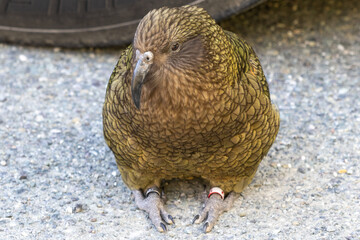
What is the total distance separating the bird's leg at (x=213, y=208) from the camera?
3803mm

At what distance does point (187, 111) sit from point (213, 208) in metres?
0.90

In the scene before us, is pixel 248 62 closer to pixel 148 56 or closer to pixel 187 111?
pixel 187 111

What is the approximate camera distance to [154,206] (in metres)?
3.89

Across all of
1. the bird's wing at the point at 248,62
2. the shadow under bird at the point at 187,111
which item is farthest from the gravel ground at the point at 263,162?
the bird's wing at the point at 248,62

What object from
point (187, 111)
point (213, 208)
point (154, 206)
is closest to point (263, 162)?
point (213, 208)

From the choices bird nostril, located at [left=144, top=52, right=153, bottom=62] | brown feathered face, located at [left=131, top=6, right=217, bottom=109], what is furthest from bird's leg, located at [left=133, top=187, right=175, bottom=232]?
bird nostril, located at [left=144, top=52, right=153, bottom=62]

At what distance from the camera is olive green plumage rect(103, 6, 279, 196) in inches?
123

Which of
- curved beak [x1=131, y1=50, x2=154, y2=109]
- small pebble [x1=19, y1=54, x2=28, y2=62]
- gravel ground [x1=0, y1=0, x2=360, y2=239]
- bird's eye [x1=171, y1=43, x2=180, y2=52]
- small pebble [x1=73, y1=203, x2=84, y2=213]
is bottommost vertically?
small pebble [x1=19, y1=54, x2=28, y2=62]

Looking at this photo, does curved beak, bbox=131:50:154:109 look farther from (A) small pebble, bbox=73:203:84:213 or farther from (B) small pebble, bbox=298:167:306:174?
(B) small pebble, bbox=298:167:306:174

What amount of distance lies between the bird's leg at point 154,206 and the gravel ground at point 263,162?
Result: 60 mm

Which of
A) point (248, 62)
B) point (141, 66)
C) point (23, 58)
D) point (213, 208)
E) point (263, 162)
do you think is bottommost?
point (23, 58)

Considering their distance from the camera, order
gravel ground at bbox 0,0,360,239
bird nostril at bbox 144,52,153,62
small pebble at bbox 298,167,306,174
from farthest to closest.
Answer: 1. small pebble at bbox 298,167,306,174
2. gravel ground at bbox 0,0,360,239
3. bird nostril at bbox 144,52,153,62

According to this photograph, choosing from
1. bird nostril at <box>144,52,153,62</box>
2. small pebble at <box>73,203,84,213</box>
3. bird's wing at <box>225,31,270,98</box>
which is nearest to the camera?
bird nostril at <box>144,52,153,62</box>

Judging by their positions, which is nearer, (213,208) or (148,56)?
(148,56)
